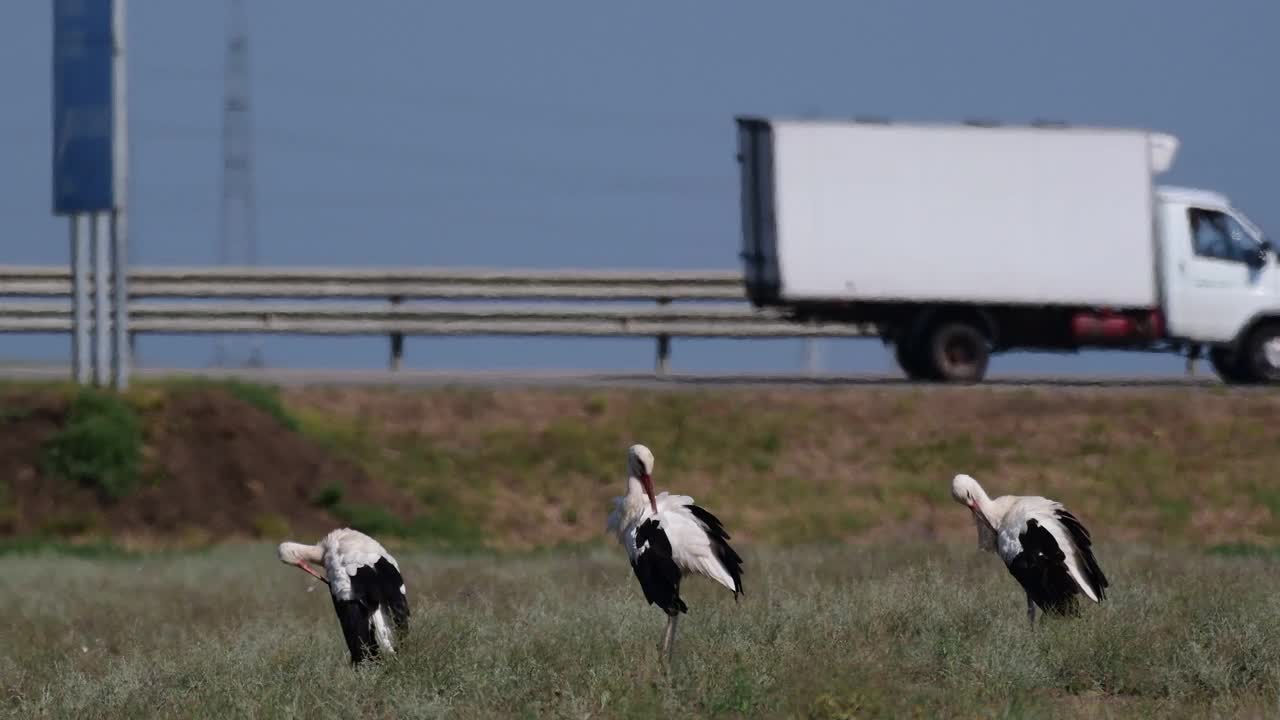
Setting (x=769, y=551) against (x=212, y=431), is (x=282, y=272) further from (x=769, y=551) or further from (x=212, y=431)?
(x=769, y=551)

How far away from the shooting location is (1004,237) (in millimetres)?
27953

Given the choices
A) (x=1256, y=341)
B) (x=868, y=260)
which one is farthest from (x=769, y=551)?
(x=1256, y=341)

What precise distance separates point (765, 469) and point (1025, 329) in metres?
6.49

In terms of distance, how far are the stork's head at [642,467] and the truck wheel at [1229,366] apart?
1802 cm

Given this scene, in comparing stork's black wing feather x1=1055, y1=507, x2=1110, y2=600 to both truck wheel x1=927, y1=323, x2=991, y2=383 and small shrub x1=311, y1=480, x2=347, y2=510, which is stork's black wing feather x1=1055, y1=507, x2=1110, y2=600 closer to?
small shrub x1=311, y1=480, x2=347, y2=510

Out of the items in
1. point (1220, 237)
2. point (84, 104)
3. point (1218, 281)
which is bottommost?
point (1218, 281)

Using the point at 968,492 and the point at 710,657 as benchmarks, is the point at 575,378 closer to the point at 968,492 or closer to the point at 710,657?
the point at 968,492

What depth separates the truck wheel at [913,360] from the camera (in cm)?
2795

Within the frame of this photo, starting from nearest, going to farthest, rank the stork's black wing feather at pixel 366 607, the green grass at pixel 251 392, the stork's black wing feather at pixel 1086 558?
the stork's black wing feather at pixel 366 607 < the stork's black wing feather at pixel 1086 558 < the green grass at pixel 251 392

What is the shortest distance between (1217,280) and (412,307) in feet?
33.5

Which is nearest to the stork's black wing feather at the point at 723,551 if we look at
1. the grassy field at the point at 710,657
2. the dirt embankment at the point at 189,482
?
the grassy field at the point at 710,657

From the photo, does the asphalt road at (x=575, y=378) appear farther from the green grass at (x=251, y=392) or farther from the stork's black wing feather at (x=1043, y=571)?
the stork's black wing feather at (x=1043, y=571)

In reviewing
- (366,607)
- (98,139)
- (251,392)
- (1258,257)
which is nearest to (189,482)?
(251,392)

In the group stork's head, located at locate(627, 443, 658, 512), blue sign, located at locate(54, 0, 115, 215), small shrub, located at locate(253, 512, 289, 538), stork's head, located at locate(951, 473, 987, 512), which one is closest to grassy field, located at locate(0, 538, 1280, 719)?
stork's head, located at locate(951, 473, 987, 512)
